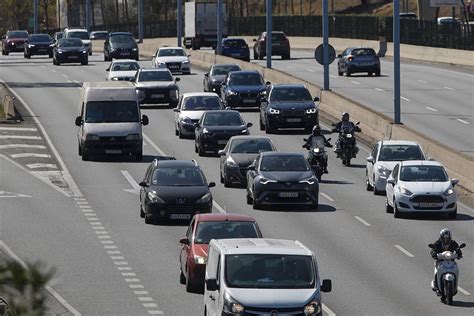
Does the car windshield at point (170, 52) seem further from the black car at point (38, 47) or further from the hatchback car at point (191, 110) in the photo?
the hatchback car at point (191, 110)

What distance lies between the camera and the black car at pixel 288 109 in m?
47.6

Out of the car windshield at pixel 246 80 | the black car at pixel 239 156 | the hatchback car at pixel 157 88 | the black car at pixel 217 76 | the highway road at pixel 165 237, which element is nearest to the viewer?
the highway road at pixel 165 237

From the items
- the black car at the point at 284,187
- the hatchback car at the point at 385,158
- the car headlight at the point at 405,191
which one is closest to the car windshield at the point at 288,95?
the hatchback car at the point at 385,158

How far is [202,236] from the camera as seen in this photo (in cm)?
2147

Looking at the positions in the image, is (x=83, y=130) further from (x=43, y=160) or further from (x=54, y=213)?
(x=54, y=213)

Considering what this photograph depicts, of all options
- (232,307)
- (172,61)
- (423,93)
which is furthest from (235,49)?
(232,307)

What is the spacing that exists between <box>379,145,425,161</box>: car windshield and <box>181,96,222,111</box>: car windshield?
12941mm

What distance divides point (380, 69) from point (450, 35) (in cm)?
1134

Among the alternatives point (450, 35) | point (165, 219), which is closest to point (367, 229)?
point (165, 219)

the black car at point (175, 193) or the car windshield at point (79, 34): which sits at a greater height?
the car windshield at point (79, 34)

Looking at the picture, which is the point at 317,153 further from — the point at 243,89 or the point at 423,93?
the point at 423,93

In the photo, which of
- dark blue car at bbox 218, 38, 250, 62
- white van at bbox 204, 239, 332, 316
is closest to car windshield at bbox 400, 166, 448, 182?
white van at bbox 204, 239, 332, 316

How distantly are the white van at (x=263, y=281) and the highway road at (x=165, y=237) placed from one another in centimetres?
236

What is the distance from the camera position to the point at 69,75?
74.8 meters
